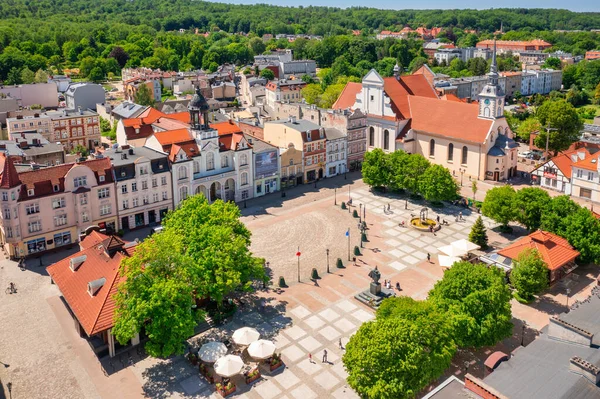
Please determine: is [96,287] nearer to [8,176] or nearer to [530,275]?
[8,176]

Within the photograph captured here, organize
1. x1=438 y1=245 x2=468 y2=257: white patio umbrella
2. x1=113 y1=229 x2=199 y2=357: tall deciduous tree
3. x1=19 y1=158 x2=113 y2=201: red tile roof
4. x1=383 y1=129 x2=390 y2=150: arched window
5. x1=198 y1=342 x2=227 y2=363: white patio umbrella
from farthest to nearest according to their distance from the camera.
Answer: x1=383 y1=129 x2=390 y2=150: arched window < x1=19 y1=158 x2=113 y2=201: red tile roof < x1=438 y1=245 x2=468 y2=257: white patio umbrella < x1=198 y1=342 x2=227 y2=363: white patio umbrella < x1=113 y1=229 x2=199 y2=357: tall deciduous tree

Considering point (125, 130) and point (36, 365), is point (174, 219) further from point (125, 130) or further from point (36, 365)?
point (125, 130)

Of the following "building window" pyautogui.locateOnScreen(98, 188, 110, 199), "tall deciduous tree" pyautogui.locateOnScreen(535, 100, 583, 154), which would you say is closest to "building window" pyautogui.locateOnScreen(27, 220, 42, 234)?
"building window" pyautogui.locateOnScreen(98, 188, 110, 199)

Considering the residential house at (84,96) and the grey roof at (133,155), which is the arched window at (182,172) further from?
the residential house at (84,96)

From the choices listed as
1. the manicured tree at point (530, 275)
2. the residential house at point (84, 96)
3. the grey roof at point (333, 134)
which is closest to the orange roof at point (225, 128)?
the grey roof at point (333, 134)

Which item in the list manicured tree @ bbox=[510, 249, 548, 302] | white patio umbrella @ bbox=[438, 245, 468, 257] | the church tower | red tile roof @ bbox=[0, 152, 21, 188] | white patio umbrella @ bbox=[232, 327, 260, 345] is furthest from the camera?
the church tower

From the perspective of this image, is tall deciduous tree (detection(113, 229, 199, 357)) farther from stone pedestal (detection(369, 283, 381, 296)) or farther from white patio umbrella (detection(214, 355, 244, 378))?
stone pedestal (detection(369, 283, 381, 296))

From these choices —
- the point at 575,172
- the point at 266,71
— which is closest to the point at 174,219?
the point at 575,172
